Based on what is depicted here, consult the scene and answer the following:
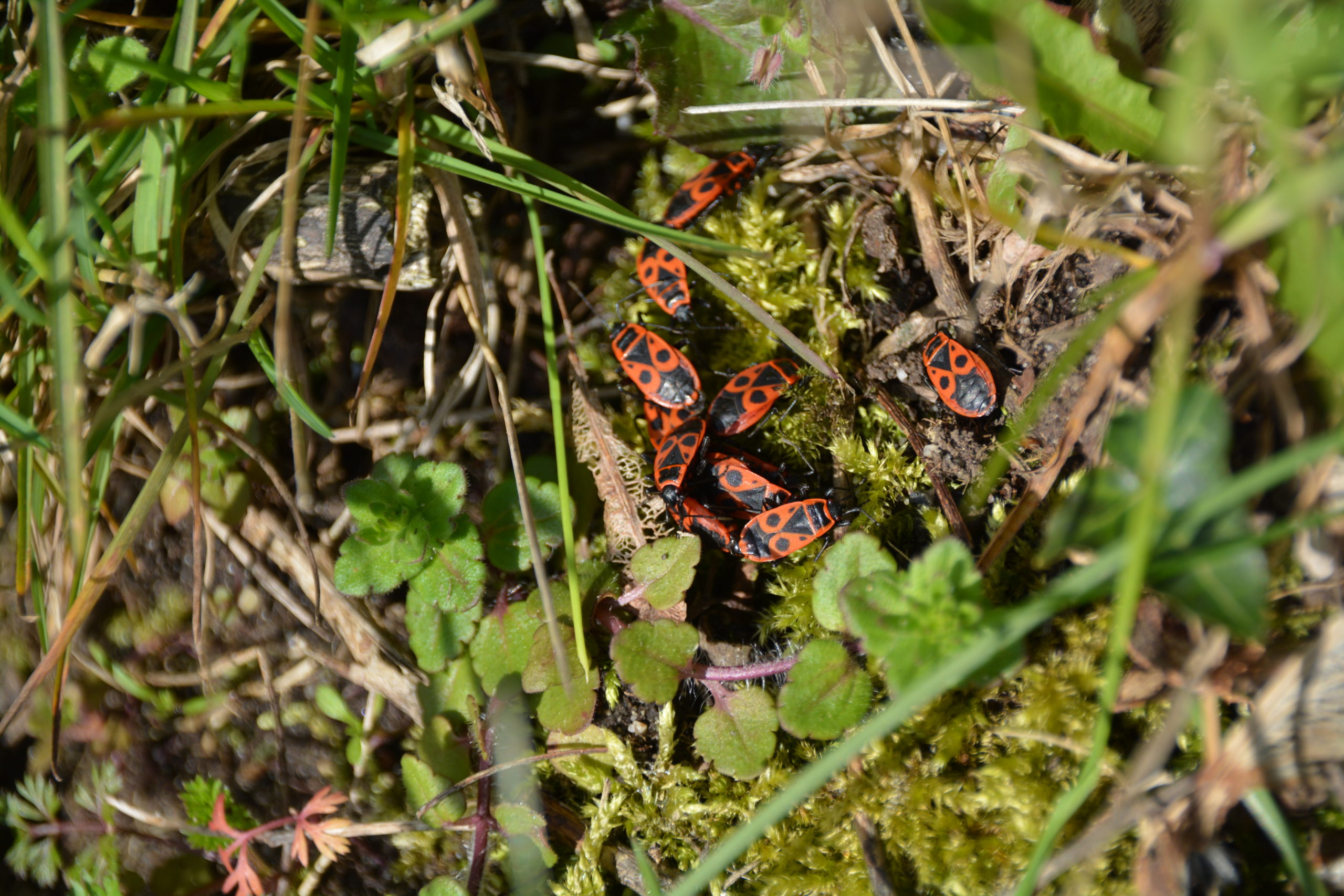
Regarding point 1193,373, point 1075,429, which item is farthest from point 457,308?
point 1193,373

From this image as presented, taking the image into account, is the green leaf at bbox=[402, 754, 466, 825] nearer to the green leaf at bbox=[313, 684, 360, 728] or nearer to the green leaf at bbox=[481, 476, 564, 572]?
the green leaf at bbox=[313, 684, 360, 728]

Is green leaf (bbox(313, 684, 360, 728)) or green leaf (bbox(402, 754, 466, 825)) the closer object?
green leaf (bbox(402, 754, 466, 825))

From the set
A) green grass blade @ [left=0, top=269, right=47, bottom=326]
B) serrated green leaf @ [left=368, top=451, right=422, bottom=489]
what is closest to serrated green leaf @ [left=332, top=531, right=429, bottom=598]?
serrated green leaf @ [left=368, top=451, right=422, bottom=489]

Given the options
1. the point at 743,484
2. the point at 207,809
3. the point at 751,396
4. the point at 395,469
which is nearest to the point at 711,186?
the point at 751,396

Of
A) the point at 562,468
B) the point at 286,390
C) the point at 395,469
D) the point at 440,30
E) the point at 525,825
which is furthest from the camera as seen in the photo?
the point at 395,469

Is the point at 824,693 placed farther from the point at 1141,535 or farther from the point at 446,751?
the point at 446,751

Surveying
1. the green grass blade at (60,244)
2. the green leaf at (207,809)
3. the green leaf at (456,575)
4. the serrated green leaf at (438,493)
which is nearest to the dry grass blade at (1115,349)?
the green leaf at (456,575)

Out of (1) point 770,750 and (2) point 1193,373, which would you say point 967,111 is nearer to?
(2) point 1193,373
